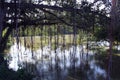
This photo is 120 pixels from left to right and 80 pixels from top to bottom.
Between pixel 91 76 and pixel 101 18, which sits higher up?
pixel 101 18

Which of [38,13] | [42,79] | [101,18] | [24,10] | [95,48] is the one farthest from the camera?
[95,48]

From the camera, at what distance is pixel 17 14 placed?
16.3 meters

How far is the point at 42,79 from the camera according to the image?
13812mm

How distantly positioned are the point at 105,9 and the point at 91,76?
324 cm

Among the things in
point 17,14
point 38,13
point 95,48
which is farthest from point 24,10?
point 95,48

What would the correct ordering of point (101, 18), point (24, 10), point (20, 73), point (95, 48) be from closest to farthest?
point (20, 73), point (101, 18), point (24, 10), point (95, 48)

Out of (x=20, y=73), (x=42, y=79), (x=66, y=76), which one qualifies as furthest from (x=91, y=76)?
(x=20, y=73)

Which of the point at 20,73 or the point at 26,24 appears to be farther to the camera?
the point at 26,24

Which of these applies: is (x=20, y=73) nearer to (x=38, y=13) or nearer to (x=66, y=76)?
(x=66, y=76)

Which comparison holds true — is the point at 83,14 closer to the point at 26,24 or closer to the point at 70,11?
the point at 70,11

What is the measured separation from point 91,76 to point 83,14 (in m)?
2.93

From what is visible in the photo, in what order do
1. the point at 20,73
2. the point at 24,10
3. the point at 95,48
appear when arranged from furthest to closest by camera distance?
1. the point at 95,48
2. the point at 24,10
3. the point at 20,73

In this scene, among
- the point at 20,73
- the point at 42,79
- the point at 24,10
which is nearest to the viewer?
the point at 20,73

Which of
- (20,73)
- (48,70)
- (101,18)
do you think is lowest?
(48,70)
